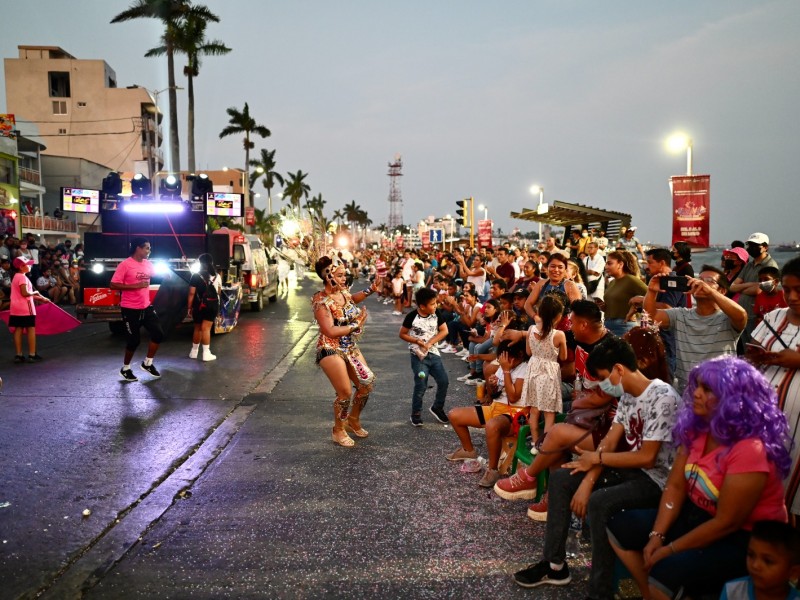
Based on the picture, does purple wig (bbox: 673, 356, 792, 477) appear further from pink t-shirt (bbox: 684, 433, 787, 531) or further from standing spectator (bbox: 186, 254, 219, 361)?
standing spectator (bbox: 186, 254, 219, 361)

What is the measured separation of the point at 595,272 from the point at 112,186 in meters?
11.5

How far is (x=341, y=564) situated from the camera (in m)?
3.78

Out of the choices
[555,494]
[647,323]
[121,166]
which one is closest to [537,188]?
[647,323]

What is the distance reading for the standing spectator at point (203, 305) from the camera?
36.4 feet

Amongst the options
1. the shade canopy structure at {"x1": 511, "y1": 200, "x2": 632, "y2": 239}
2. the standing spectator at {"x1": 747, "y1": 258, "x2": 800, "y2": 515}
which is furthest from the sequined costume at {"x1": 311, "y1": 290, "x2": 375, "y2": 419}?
the shade canopy structure at {"x1": 511, "y1": 200, "x2": 632, "y2": 239}

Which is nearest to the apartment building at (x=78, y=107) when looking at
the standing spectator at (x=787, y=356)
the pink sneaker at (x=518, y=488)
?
the pink sneaker at (x=518, y=488)

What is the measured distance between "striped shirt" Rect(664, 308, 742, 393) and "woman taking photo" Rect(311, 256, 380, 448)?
2.85 m

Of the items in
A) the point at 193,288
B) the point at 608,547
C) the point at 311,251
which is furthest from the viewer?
the point at 193,288

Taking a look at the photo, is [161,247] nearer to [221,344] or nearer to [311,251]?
[221,344]

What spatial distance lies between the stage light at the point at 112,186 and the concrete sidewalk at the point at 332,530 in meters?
10.7

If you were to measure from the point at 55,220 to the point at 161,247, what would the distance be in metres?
30.6

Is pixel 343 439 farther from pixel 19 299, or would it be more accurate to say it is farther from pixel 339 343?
pixel 19 299

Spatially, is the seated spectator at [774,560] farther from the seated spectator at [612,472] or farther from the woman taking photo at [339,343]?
the woman taking photo at [339,343]

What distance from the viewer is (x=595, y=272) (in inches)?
396
